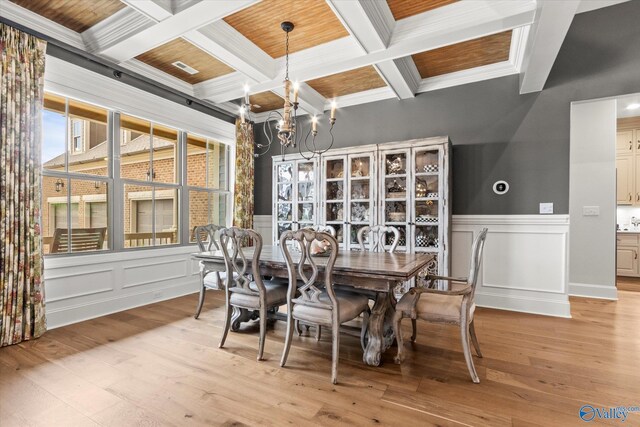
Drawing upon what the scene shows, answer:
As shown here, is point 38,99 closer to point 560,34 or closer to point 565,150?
point 560,34

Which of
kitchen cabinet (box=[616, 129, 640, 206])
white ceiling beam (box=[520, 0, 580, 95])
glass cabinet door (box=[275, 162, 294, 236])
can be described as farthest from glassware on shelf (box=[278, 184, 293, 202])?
kitchen cabinet (box=[616, 129, 640, 206])

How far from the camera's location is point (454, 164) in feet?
13.2

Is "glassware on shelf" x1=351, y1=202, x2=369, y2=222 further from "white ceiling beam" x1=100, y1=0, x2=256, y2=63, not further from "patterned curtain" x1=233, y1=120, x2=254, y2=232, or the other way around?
"white ceiling beam" x1=100, y1=0, x2=256, y2=63

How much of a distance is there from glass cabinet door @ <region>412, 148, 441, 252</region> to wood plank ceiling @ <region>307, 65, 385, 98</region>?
1137 mm

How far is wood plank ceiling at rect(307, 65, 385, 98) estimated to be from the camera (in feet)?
12.9

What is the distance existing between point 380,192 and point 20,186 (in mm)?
3603

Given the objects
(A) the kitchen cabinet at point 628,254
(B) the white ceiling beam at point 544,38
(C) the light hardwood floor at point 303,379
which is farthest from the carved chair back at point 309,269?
(A) the kitchen cabinet at point 628,254

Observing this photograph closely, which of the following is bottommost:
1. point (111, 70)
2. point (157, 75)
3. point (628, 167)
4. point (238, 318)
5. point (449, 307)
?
point (238, 318)

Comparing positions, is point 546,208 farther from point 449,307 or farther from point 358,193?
point 449,307

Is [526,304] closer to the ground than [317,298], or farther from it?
closer to the ground

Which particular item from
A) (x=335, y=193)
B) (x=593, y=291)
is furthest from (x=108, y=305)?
Result: (x=593, y=291)

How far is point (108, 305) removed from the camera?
3.53m

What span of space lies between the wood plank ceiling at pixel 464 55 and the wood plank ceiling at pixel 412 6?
685 mm

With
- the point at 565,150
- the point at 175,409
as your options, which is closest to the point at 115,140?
the point at 175,409
